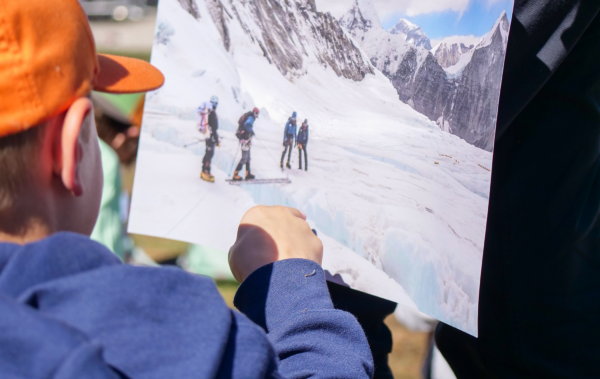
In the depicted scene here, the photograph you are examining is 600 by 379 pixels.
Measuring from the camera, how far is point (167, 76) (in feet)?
2.90

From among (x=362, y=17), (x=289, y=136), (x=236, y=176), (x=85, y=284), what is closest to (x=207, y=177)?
(x=236, y=176)

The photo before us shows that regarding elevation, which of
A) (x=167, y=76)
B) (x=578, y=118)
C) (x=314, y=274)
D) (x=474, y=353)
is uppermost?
(x=578, y=118)

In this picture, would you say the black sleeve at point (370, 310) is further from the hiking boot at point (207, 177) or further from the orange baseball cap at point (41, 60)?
the orange baseball cap at point (41, 60)

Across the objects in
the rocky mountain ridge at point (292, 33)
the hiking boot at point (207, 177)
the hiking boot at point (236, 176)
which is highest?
the rocky mountain ridge at point (292, 33)

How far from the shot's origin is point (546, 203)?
66 centimetres

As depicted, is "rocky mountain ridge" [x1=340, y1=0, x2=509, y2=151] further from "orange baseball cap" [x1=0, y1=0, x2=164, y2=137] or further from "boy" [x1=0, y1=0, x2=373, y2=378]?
"orange baseball cap" [x1=0, y1=0, x2=164, y2=137]

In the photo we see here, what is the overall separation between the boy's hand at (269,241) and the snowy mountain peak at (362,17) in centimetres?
36

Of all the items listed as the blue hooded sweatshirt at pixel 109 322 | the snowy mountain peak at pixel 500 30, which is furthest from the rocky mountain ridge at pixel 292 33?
the blue hooded sweatshirt at pixel 109 322

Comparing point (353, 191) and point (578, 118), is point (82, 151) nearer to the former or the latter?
point (353, 191)

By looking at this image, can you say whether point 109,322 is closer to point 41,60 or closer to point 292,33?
point 41,60

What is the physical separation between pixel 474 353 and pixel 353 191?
1.28ft

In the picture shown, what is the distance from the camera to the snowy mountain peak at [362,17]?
758 millimetres

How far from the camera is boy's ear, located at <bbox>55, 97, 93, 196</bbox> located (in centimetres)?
43

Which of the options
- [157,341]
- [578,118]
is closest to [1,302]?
[157,341]
